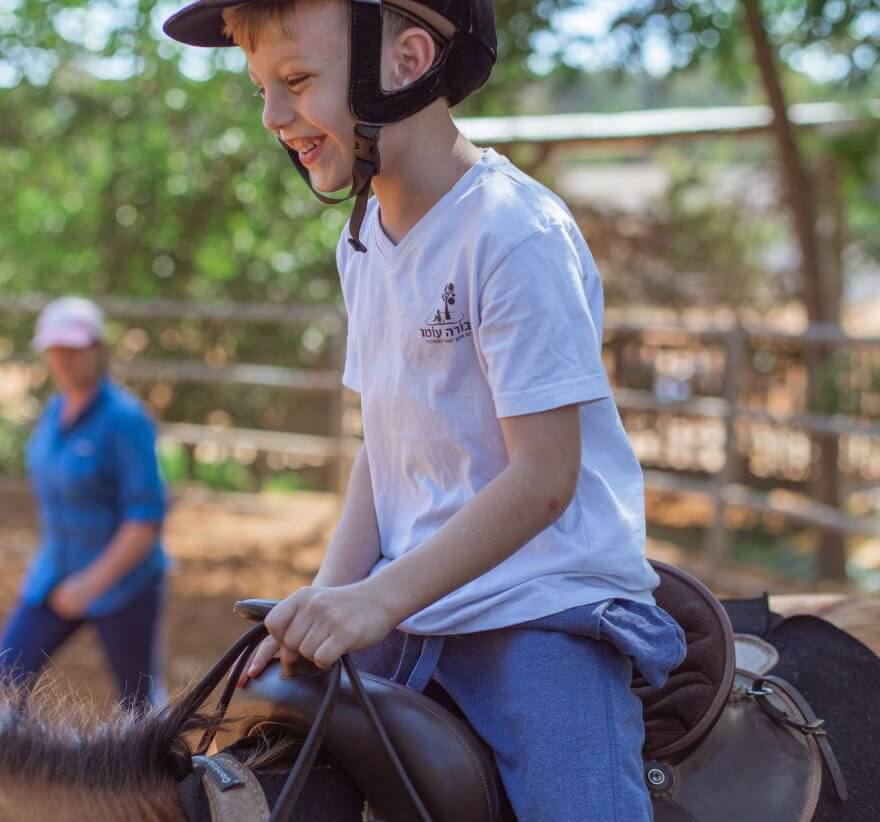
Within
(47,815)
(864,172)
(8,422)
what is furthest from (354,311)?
(8,422)

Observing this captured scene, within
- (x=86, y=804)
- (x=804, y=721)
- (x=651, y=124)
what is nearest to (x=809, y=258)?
(x=651, y=124)

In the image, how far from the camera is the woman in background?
425 cm

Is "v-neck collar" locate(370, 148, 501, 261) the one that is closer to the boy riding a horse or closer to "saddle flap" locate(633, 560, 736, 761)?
the boy riding a horse

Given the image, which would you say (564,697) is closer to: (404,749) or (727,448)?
(404,749)

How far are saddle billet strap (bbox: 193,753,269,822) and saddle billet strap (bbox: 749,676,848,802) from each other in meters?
0.86

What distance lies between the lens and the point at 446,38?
1.65 metres

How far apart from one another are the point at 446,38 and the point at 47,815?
1093mm

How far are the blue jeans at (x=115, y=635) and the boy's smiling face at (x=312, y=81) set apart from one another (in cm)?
290

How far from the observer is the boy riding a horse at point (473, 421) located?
156cm

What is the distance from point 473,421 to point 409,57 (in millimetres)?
482

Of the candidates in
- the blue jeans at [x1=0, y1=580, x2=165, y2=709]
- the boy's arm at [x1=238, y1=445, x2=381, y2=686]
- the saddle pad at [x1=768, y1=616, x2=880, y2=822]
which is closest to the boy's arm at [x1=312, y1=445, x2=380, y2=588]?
the boy's arm at [x1=238, y1=445, x2=381, y2=686]

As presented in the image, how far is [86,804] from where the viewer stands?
1.54m

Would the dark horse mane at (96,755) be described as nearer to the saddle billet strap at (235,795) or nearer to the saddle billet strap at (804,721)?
the saddle billet strap at (235,795)

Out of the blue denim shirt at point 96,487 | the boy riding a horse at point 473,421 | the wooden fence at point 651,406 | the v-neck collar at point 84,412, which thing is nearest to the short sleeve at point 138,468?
the blue denim shirt at point 96,487
